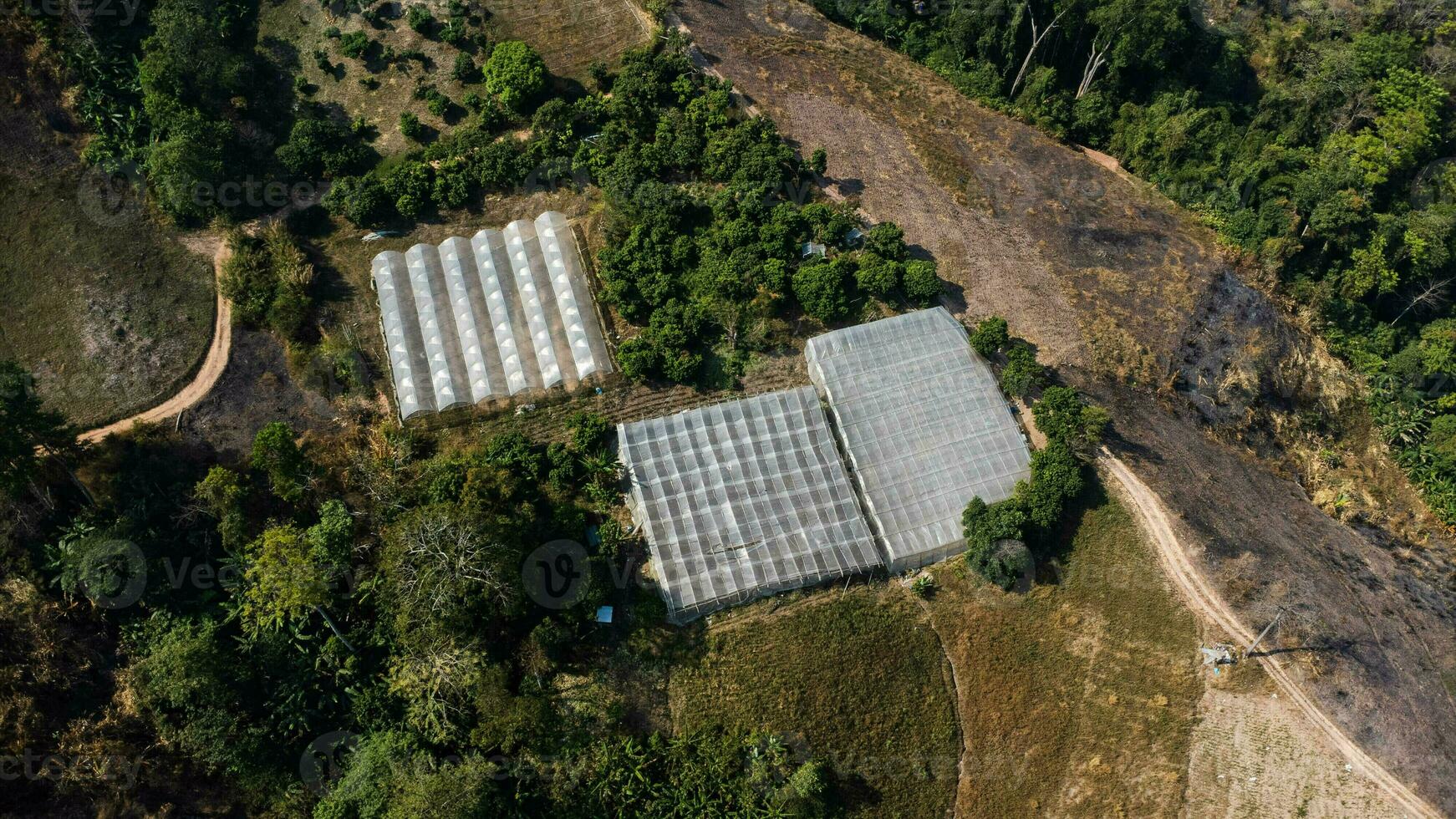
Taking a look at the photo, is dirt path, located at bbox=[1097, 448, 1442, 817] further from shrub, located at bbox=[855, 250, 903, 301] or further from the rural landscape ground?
shrub, located at bbox=[855, 250, 903, 301]

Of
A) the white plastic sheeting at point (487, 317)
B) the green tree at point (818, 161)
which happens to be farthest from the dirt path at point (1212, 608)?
the white plastic sheeting at point (487, 317)

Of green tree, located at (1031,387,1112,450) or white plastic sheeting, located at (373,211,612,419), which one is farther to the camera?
white plastic sheeting, located at (373,211,612,419)

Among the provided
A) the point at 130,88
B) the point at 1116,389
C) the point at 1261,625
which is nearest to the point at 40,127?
the point at 130,88

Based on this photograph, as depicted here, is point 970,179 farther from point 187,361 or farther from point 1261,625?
point 187,361

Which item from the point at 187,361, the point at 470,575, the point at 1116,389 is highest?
the point at 1116,389

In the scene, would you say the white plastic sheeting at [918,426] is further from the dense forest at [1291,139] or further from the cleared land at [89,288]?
the cleared land at [89,288]

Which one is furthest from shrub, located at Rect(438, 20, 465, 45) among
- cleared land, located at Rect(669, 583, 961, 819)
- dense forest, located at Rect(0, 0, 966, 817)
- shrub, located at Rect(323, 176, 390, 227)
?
cleared land, located at Rect(669, 583, 961, 819)
